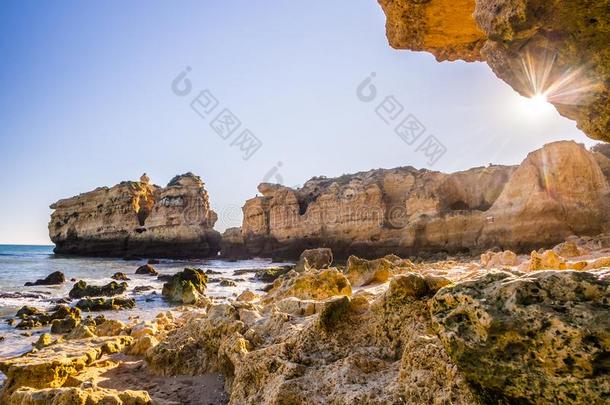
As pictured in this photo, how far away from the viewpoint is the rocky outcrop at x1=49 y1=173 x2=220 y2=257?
134 feet

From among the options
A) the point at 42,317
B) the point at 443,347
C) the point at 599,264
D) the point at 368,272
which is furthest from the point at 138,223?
the point at 443,347

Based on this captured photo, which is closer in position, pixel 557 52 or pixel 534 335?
pixel 534 335

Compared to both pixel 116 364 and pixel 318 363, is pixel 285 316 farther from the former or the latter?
pixel 116 364

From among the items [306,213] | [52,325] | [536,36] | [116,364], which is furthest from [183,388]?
[306,213]

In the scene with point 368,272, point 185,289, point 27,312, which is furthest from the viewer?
point 185,289

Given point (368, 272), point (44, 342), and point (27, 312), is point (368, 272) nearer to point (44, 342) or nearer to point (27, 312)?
point (44, 342)

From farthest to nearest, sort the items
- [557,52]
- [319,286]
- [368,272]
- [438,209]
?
[438,209] < [368,272] < [319,286] < [557,52]

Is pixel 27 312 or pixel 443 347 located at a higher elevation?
pixel 443 347

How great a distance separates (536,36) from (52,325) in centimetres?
933

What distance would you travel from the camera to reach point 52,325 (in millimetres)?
7348

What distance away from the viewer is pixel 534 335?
5.21ft

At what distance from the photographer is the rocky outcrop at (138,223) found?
40750mm

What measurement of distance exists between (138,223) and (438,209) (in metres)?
33.8

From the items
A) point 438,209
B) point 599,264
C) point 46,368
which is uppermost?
point 438,209
